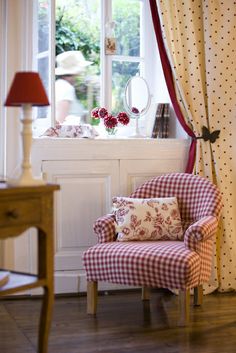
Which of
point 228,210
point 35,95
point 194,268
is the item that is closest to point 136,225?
point 194,268

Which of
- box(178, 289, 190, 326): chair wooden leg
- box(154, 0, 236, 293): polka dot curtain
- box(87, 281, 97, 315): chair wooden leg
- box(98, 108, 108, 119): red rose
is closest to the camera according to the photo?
box(178, 289, 190, 326): chair wooden leg

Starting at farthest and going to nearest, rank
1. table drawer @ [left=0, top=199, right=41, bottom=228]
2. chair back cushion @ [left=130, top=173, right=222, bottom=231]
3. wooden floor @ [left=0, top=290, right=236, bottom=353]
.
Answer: chair back cushion @ [left=130, top=173, right=222, bottom=231], wooden floor @ [left=0, top=290, right=236, bottom=353], table drawer @ [left=0, top=199, right=41, bottom=228]

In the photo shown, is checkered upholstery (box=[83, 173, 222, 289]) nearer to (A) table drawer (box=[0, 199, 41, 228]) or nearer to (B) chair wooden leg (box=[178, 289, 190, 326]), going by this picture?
(B) chair wooden leg (box=[178, 289, 190, 326])

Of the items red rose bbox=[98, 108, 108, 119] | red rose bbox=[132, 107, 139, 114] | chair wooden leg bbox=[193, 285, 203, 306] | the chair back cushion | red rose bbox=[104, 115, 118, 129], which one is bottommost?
chair wooden leg bbox=[193, 285, 203, 306]

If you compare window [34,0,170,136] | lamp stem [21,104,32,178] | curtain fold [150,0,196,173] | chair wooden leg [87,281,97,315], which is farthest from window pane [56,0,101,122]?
lamp stem [21,104,32,178]

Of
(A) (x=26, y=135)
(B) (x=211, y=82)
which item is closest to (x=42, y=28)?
(B) (x=211, y=82)

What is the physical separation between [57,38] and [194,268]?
6.42 feet

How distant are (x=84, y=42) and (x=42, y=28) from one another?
1.22 feet

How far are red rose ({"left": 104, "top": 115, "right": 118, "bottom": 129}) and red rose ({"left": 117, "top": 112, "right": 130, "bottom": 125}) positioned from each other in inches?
2.1

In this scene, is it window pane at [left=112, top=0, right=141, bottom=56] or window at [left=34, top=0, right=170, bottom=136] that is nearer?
window at [left=34, top=0, right=170, bottom=136]

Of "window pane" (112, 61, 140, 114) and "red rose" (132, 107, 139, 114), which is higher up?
"window pane" (112, 61, 140, 114)

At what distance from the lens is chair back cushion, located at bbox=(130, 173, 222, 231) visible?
12.4ft

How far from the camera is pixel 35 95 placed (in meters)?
2.52

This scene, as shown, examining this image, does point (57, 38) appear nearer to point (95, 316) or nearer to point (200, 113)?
point (200, 113)
